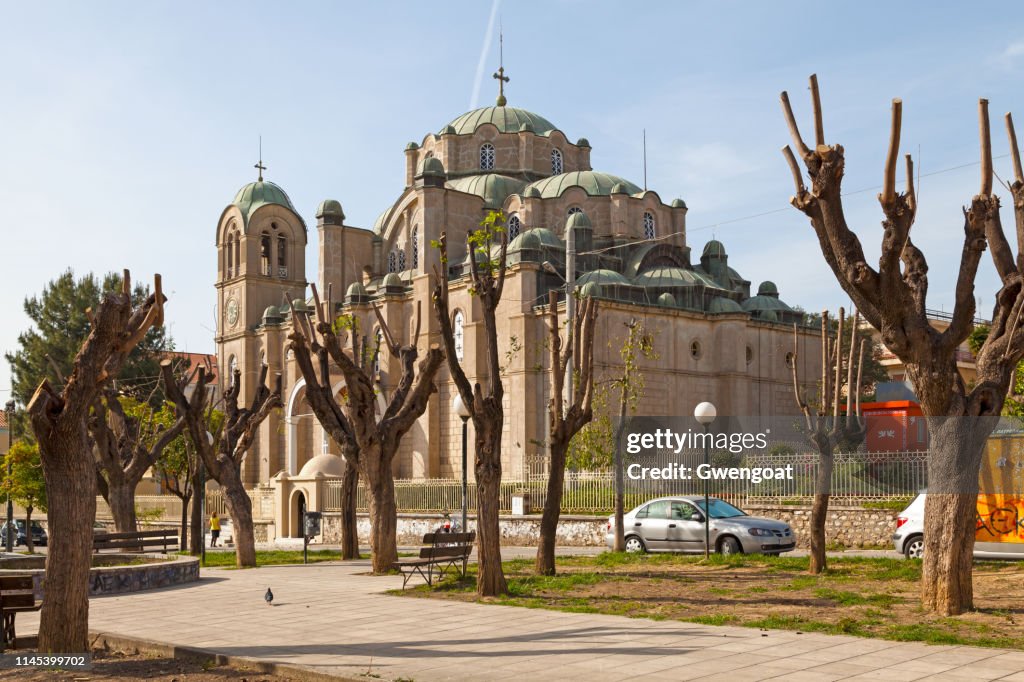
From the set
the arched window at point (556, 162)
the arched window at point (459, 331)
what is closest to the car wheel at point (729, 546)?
the arched window at point (459, 331)

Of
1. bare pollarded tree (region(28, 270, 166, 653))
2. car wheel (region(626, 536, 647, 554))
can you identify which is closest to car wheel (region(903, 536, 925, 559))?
car wheel (region(626, 536, 647, 554))

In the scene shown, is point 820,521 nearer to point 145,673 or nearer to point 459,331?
point 145,673

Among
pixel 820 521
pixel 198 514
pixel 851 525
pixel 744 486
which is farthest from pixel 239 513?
pixel 851 525

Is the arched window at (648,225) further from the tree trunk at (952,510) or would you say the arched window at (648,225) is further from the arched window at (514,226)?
the tree trunk at (952,510)

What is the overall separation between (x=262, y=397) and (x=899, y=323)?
14858mm

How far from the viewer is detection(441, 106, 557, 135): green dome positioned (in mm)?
54312

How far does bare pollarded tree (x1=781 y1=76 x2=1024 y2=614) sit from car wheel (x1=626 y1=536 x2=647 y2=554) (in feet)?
34.7

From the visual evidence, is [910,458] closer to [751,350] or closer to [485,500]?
[485,500]

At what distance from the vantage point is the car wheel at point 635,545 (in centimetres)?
2120

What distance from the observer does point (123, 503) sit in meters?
23.8

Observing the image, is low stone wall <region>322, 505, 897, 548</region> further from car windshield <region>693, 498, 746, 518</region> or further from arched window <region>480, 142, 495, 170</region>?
arched window <region>480, 142, 495, 170</region>

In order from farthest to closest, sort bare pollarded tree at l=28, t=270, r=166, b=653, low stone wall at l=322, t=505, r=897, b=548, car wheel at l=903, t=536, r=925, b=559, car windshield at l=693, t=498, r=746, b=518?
1. low stone wall at l=322, t=505, r=897, b=548
2. car windshield at l=693, t=498, r=746, b=518
3. car wheel at l=903, t=536, r=925, b=559
4. bare pollarded tree at l=28, t=270, r=166, b=653

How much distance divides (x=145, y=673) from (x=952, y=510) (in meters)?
7.25

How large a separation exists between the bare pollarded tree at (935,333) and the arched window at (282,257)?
157 ft
